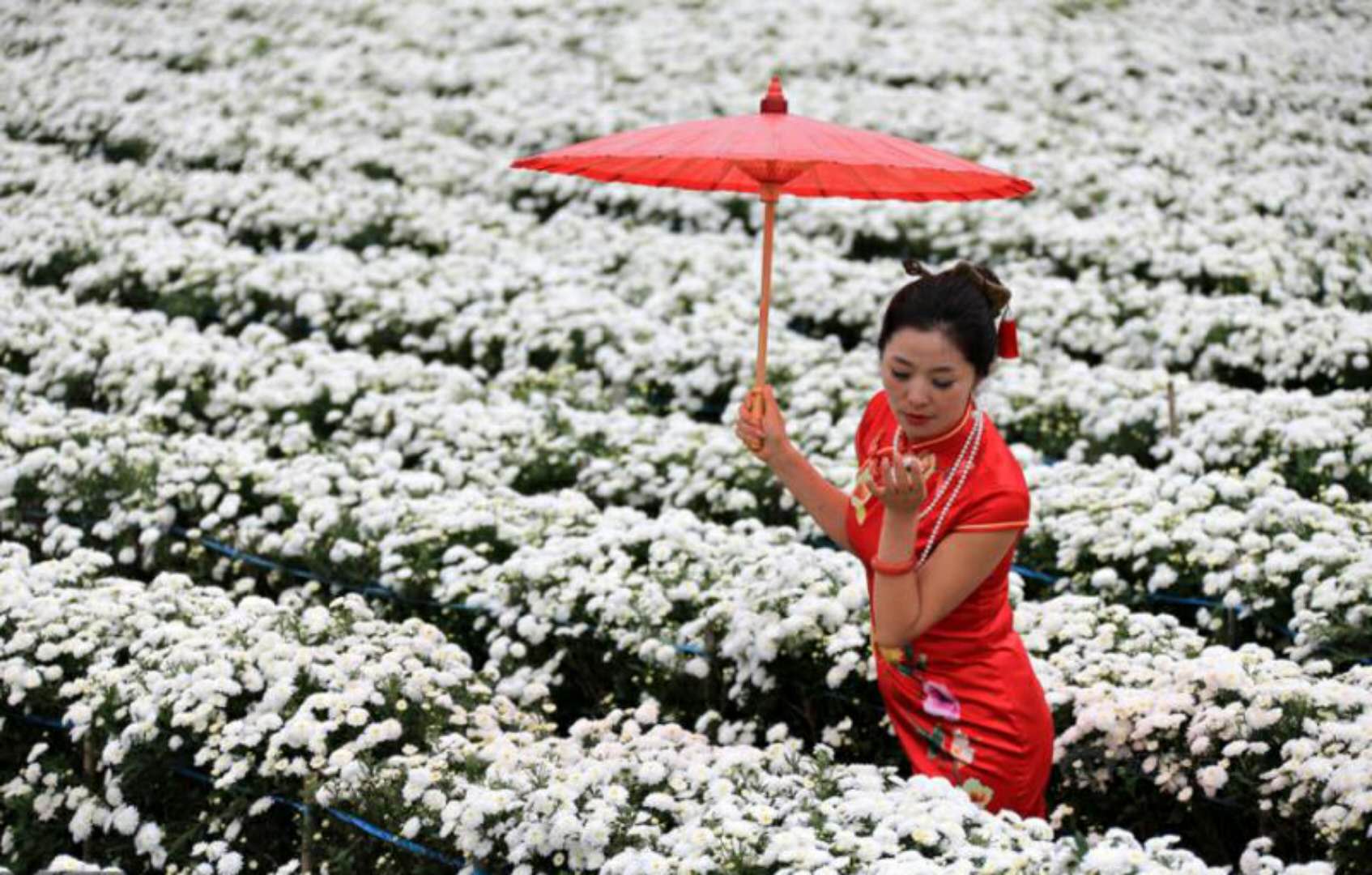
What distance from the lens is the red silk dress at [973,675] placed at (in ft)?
12.2

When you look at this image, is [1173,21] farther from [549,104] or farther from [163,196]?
[163,196]

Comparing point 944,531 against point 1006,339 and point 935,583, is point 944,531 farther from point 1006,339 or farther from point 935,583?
point 1006,339

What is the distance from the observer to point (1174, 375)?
898cm

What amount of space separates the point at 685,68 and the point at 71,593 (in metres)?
13.5

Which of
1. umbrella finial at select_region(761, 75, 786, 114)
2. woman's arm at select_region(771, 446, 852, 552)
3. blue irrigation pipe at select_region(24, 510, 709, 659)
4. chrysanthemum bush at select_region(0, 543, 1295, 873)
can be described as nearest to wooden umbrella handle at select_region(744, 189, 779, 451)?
woman's arm at select_region(771, 446, 852, 552)

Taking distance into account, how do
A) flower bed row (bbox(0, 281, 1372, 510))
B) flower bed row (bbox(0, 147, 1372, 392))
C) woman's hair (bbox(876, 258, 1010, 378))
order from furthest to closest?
1. flower bed row (bbox(0, 147, 1372, 392))
2. flower bed row (bbox(0, 281, 1372, 510))
3. woman's hair (bbox(876, 258, 1010, 378))

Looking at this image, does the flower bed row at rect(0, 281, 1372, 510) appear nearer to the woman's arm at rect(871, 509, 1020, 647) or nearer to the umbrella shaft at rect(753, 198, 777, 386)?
the umbrella shaft at rect(753, 198, 777, 386)

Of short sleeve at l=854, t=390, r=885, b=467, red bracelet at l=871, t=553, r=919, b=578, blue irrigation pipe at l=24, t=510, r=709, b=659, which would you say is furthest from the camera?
blue irrigation pipe at l=24, t=510, r=709, b=659

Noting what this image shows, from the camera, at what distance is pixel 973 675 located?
3.84 meters

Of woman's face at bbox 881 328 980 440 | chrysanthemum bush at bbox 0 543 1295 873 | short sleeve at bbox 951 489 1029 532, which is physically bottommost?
chrysanthemum bush at bbox 0 543 1295 873

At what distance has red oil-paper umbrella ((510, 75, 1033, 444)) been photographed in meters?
3.78

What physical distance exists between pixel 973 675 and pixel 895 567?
55 centimetres

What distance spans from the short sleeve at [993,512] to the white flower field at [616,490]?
2.74 feet

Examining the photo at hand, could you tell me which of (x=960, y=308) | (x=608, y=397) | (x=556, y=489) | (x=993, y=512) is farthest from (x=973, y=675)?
(x=608, y=397)
